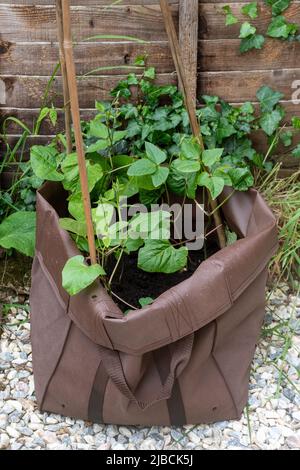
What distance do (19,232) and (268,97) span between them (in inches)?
42.8

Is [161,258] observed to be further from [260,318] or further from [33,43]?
[33,43]

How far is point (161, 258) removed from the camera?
1.83 meters

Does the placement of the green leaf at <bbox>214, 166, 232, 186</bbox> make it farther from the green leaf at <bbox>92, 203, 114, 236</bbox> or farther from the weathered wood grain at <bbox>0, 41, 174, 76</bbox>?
the weathered wood grain at <bbox>0, 41, 174, 76</bbox>

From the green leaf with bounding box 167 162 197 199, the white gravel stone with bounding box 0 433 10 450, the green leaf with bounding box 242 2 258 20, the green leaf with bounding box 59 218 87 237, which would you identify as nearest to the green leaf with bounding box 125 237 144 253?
the green leaf with bounding box 59 218 87 237

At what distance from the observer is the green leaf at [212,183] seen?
1.84m

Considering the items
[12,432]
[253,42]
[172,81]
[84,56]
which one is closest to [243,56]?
[253,42]

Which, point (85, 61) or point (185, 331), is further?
point (85, 61)

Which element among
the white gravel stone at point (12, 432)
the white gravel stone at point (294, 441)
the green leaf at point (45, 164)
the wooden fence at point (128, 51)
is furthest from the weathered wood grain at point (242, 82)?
the white gravel stone at point (12, 432)

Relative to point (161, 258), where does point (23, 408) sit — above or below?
below

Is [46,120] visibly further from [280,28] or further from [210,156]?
[280,28]

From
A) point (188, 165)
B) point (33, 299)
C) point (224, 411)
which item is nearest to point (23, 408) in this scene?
point (33, 299)

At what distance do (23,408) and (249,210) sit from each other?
0.96m

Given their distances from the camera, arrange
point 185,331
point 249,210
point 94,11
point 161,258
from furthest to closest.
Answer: point 94,11 → point 249,210 → point 161,258 → point 185,331

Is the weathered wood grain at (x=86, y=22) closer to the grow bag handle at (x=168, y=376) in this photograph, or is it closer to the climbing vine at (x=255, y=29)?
the climbing vine at (x=255, y=29)
